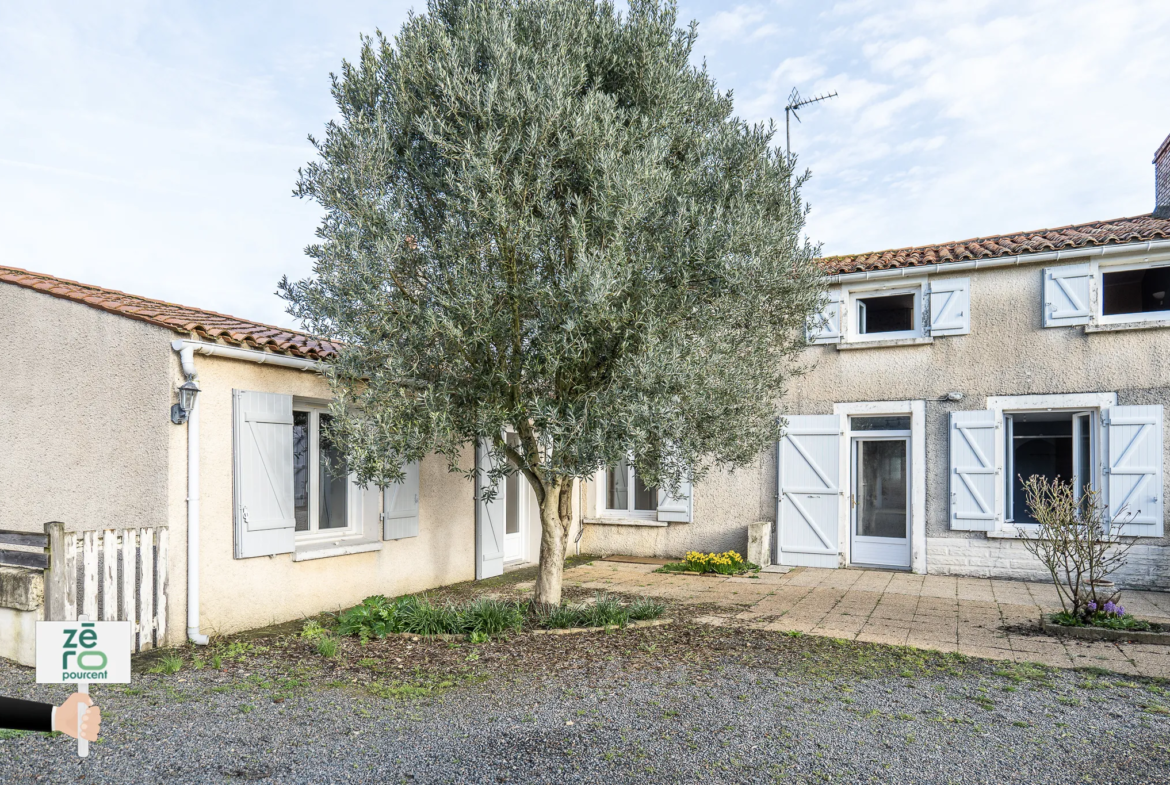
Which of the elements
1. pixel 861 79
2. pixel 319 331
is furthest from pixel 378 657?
pixel 861 79

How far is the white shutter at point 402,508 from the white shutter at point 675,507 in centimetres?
434

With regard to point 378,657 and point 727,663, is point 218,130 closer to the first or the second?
point 378,657

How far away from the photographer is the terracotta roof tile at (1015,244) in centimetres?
946

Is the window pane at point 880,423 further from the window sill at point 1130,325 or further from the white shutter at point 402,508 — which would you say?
the white shutter at point 402,508

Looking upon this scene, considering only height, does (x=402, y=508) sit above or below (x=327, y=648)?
above

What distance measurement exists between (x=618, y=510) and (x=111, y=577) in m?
8.13

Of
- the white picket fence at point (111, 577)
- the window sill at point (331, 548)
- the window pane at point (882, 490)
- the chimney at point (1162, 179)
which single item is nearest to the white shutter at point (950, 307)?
the window pane at point (882, 490)

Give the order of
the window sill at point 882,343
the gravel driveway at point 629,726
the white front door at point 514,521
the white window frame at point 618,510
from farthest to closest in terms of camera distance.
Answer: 1. the white window frame at point 618,510
2. the white front door at point 514,521
3. the window sill at point 882,343
4. the gravel driveway at point 629,726

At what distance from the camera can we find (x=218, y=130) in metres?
8.91

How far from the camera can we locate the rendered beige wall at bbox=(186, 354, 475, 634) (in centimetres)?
649

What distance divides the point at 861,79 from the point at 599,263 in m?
6.24

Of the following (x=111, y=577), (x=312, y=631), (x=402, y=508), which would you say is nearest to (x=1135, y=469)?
(x=402, y=508)

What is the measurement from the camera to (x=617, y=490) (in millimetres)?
12750

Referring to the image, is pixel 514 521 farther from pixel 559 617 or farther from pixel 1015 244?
pixel 1015 244
